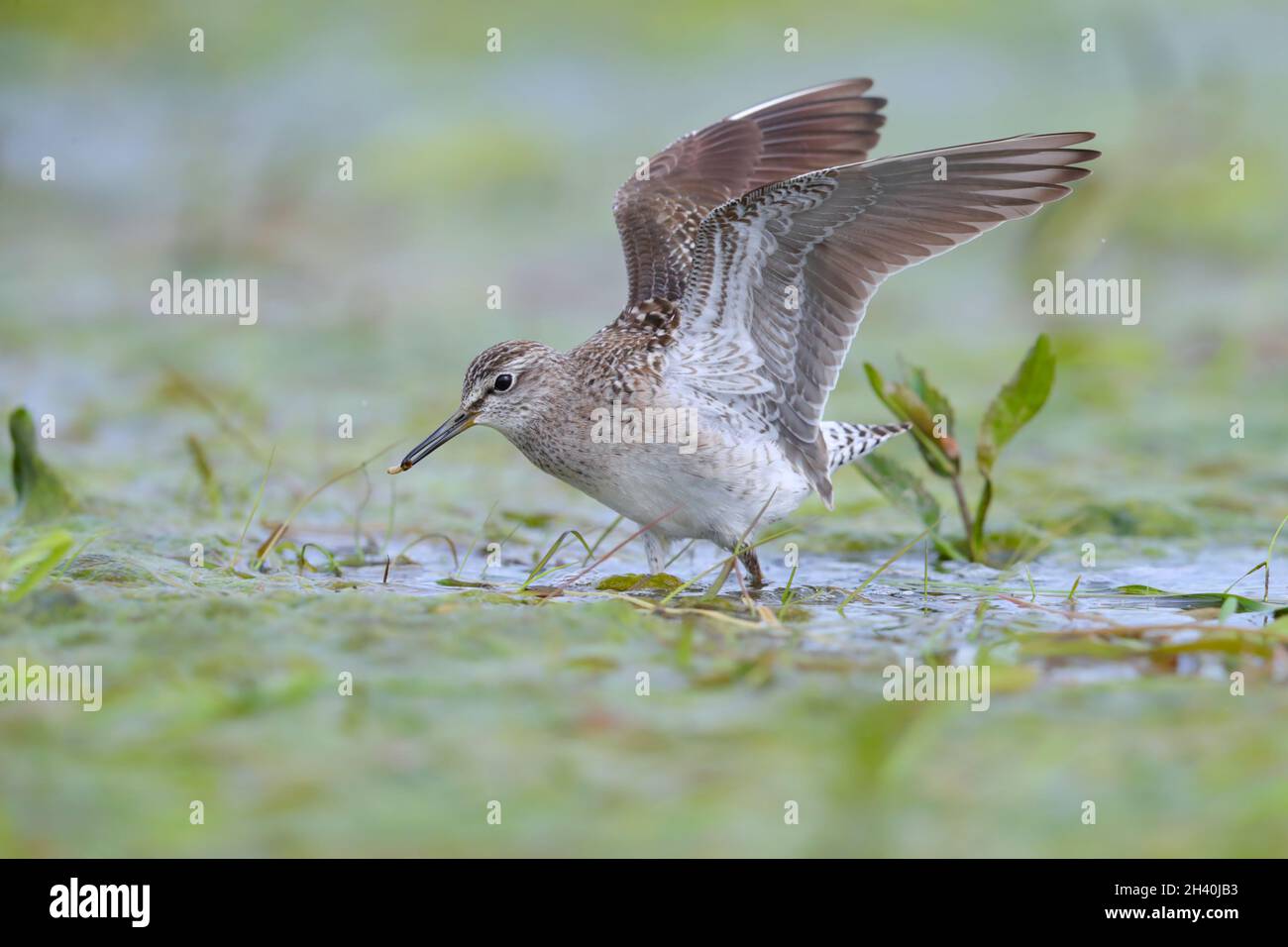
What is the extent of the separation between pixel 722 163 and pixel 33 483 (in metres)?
3.52

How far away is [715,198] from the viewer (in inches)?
298

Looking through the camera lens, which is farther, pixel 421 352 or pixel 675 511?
pixel 421 352

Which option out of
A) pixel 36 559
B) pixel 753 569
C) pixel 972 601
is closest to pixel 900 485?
pixel 753 569

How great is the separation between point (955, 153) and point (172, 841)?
3755 mm

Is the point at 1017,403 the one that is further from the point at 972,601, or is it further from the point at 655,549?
the point at 655,549

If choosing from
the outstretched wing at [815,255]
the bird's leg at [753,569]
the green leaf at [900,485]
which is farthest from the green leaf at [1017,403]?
the bird's leg at [753,569]

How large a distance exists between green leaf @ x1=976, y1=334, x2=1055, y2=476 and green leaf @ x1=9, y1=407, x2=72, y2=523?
12.9ft

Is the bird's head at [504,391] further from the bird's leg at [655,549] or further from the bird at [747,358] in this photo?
the bird's leg at [655,549]

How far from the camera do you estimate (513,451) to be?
365 inches

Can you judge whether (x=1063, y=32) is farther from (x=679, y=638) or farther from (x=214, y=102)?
(x=679, y=638)

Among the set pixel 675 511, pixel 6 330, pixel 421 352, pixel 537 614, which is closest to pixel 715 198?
pixel 675 511

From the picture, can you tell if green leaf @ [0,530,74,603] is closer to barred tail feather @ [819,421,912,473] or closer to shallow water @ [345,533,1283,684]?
shallow water @ [345,533,1283,684]

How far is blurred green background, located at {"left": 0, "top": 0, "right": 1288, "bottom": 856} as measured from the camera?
3758 mm

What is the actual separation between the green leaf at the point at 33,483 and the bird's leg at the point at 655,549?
253 centimetres
